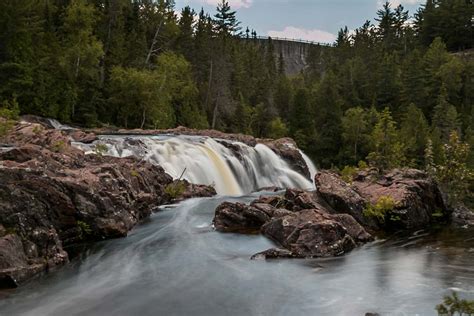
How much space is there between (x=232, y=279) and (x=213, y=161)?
21355 millimetres

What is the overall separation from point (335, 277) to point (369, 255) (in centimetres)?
336

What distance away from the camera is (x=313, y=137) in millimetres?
A: 67125

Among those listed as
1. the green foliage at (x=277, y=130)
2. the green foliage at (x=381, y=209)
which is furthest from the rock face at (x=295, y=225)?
the green foliage at (x=277, y=130)

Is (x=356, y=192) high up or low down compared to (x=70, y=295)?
up

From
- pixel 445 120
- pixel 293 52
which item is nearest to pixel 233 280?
pixel 445 120

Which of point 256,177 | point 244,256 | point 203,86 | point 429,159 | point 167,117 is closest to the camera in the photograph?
point 244,256

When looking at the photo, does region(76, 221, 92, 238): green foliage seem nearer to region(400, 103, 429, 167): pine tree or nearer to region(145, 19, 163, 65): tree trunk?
region(400, 103, 429, 167): pine tree

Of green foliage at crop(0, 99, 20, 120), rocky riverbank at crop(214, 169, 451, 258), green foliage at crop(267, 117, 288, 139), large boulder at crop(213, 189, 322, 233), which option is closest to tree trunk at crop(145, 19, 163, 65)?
green foliage at crop(267, 117, 288, 139)

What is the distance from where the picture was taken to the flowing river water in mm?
11906

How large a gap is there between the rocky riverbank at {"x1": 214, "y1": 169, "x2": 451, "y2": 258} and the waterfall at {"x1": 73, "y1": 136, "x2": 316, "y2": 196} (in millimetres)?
10080

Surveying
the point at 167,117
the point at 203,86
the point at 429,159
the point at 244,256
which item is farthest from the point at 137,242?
the point at 203,86

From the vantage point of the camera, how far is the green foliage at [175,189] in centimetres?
2625

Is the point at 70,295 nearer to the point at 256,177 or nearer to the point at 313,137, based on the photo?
the point at 256,177

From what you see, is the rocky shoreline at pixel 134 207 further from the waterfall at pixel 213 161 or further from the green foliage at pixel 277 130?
the green foliage at pixel 277 130
